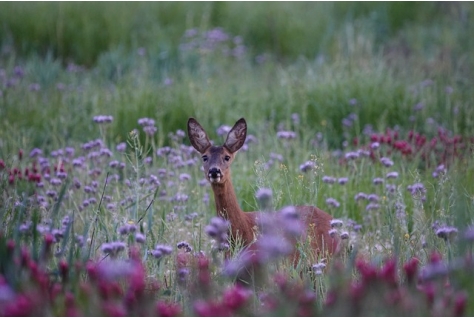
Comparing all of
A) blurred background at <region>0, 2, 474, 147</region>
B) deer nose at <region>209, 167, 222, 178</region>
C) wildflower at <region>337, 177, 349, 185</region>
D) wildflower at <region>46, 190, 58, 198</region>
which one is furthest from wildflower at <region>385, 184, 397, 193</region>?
wildflower at <region>46, 190, 58, 198</region>

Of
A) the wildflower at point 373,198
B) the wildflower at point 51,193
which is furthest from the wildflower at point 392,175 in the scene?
the wildflower at point 51,193

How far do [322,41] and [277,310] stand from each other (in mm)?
9628

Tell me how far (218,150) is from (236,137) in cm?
21

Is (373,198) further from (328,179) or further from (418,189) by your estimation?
(418,189)

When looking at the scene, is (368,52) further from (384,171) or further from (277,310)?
(277,310)

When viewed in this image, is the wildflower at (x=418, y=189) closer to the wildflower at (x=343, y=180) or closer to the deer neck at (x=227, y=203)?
the wildflower at (x=343, y=180)

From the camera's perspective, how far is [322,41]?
1167 cm

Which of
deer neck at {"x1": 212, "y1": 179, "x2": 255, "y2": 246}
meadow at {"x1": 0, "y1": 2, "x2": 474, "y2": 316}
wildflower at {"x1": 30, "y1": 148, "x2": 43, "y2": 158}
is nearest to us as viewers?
meadow at {"x1": 0, "y1": 2, "x2": 474, "y2": 316}

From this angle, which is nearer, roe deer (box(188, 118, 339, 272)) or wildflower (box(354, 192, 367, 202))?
roe deer (box(188, 118, 339, 272))

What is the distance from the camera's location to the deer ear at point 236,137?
5.24 metres

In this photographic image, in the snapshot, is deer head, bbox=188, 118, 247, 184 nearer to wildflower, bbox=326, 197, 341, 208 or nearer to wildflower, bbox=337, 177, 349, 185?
wildflower, bbox=326, 197, 341, 208

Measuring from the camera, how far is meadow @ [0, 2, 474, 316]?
288cm

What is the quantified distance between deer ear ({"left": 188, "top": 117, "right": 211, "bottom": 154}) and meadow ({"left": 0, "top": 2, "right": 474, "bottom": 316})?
1.17 feet

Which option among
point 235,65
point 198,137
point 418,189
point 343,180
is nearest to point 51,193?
point 198,137
